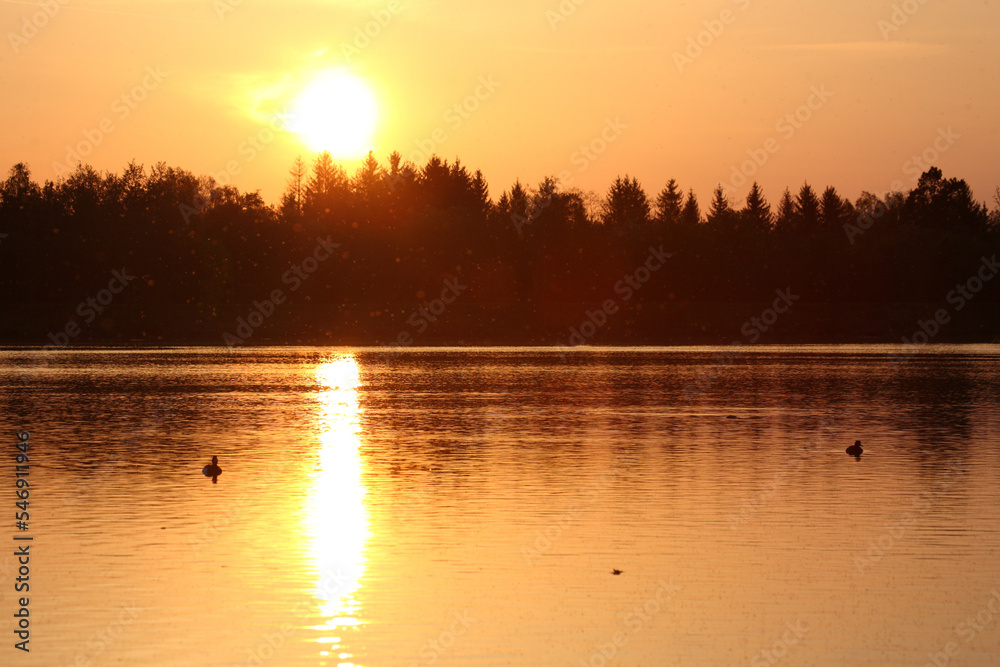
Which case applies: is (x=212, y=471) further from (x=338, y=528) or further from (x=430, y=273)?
(x=430, y=273)

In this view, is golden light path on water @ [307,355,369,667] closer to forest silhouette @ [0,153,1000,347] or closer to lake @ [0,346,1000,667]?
lake @ [0,346,1000,667]

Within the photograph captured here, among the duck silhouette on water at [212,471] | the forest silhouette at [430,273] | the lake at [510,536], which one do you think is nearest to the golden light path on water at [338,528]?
the lake at [510,536]

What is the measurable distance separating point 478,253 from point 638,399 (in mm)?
82452

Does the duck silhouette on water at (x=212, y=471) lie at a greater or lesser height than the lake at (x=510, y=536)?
greater

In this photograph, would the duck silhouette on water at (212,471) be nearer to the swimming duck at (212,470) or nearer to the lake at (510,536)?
the swimming duck at (212,470)

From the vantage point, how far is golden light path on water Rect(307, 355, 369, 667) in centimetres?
1388

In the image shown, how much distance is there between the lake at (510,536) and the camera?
13234 mm

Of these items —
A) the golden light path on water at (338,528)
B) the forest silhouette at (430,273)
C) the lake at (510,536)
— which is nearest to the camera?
the lake at (510,536)

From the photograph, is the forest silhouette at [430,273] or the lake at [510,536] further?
the forest silhouette at [430,273]

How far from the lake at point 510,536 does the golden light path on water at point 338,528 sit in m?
0.06

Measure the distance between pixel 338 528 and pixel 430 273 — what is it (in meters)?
106

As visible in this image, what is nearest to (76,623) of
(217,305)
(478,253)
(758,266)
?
(217,305)

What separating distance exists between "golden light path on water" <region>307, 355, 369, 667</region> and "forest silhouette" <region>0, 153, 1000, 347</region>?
77.6 m

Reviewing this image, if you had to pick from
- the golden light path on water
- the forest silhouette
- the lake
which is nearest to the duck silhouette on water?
the lake
